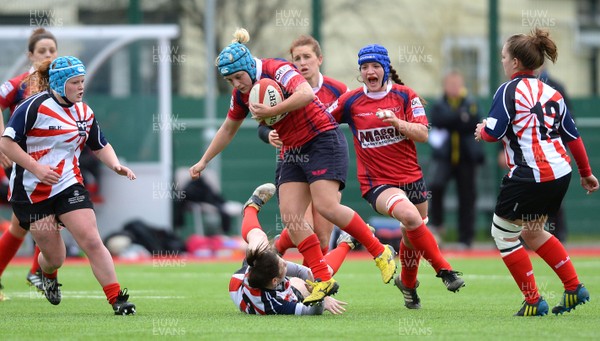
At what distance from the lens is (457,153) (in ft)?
49.4

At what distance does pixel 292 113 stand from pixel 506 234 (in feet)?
5.62

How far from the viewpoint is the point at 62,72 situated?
720cm

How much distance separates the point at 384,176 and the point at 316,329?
1855 mm

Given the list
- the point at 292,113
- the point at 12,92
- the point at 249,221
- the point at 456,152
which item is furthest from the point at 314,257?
the point at 456,152

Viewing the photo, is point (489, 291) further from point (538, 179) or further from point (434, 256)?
point (538, 179)

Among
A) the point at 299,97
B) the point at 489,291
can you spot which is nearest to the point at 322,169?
the point at 299,97

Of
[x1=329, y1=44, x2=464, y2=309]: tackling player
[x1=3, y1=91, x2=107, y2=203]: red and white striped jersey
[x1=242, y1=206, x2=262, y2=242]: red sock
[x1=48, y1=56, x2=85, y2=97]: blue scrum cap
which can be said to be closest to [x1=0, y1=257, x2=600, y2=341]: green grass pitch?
[x1=329, y1=44, x2=464, y2=309]: tackling player

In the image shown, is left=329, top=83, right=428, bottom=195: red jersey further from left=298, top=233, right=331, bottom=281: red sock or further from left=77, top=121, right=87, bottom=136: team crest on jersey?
left=77, top=121, right=87, bottom=136: team crest on jersey

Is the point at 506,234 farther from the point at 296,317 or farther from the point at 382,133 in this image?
the point at 296,317

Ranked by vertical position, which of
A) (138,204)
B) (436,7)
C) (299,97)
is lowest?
(138,204)

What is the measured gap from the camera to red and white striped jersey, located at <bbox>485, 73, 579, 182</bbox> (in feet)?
22.2

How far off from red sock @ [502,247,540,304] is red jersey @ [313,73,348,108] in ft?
7.17

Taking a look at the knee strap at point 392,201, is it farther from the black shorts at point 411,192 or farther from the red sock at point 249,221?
the red sock at point 249,221

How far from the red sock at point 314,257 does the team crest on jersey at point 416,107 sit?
1180 mm
